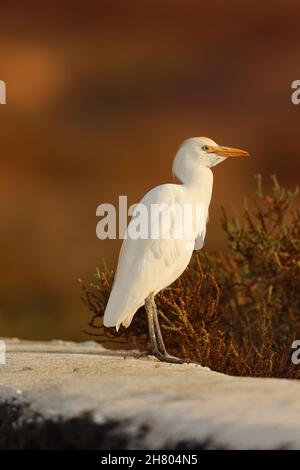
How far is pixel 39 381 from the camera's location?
14.8 ft

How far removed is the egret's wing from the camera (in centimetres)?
541

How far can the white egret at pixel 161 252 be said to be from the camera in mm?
5410

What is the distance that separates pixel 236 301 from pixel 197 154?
2.02 m

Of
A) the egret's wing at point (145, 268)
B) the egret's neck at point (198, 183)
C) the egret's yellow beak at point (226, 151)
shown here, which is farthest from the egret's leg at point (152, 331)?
the egret's yellow beak at point (226, 151)

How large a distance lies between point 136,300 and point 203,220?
26.0 inches

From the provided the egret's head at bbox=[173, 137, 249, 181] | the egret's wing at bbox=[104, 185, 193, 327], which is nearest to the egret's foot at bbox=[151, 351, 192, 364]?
the egret's wing at bbox=[104, 185, 193, 327]

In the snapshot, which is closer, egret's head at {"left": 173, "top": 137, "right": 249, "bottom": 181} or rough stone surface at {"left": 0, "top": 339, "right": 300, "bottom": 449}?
rough stone surface at {"left": 0, "top": 339, "right": 300, "bottom": 449}

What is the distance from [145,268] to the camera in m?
5.40

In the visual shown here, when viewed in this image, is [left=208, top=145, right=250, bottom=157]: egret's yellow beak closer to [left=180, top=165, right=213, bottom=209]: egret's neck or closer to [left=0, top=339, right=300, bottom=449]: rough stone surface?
[left=180, top=165, right=213, bottom=209]: egret's neck
